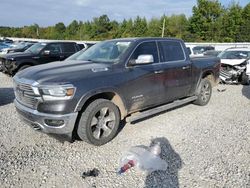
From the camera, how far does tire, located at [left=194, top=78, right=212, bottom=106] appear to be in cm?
722

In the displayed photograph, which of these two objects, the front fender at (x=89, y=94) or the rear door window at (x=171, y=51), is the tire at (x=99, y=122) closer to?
the front fender at (x=89, y=94)

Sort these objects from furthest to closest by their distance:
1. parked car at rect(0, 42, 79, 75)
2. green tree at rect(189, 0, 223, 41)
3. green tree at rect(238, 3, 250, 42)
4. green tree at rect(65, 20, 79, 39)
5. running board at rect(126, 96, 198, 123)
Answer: green tree at rect(65, 20, 79, 39)
green tree at rect(189, 0, 223, 41)
green tree at rect(238, 3, 250, 42)
parked car at rect(0, 42, 79, 75)
running board at rect(126, 96, 198, 123)

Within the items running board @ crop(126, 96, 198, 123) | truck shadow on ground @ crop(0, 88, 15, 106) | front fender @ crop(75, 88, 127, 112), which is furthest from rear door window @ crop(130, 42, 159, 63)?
truck shadow on ground @ crop(0, 88, 15, 106)

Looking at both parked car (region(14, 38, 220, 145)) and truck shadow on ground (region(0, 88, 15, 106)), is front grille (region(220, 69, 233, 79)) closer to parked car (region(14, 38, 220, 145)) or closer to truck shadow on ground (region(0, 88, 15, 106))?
parked car (region(14, 38, 220, 145))

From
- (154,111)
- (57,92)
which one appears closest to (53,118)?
(57,92)

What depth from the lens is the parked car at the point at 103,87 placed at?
4.23 m

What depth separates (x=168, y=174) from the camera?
3.82 m

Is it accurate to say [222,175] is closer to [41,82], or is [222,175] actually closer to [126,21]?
[41,82]

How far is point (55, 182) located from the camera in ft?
11.8

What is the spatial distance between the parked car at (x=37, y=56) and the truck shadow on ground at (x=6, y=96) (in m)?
1.57

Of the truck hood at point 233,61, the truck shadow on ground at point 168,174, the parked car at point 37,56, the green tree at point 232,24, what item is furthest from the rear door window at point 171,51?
the green tree at point 232,24

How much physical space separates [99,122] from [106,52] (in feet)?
5.26

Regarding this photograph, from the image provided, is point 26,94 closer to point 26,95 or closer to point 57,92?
point 26,95

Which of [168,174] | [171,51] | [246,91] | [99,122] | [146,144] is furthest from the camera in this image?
[246,91]
